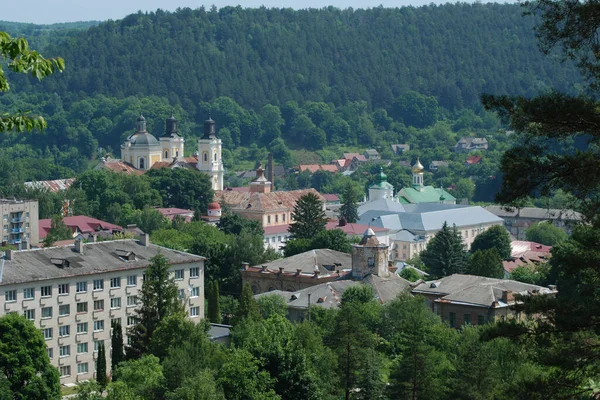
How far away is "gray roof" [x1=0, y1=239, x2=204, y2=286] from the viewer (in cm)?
4488

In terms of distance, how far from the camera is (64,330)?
45.6 m

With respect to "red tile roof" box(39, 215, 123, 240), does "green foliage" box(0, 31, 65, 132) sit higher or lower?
higher

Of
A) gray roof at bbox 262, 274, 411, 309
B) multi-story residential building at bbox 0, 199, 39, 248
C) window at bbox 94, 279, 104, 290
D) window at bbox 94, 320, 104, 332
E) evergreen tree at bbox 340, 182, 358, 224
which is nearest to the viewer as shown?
window at bbox 94, 320, 104, 332

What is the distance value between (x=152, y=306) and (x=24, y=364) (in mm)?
6522

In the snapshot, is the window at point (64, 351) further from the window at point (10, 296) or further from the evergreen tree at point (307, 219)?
the evergreen tree at point (307, 219)

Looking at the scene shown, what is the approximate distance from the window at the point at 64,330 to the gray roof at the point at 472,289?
1493 cm

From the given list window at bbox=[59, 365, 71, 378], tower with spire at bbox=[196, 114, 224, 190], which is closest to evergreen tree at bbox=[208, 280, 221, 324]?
window at bbox=[59, 365, 71, 378]

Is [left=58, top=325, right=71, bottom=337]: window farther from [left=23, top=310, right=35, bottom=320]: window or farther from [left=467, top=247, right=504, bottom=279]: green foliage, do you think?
[left=467, top=247, right=504, bottom=279]: green foliage

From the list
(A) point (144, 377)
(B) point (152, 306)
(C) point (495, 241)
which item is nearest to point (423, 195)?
(C) point (495, 241)

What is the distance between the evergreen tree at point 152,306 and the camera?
140 feet

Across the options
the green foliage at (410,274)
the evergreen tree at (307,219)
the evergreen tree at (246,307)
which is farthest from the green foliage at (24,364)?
the evergreen tree at (307,219)

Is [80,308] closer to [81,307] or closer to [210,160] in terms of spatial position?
[81,307]

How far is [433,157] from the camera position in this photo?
16625 centimetres

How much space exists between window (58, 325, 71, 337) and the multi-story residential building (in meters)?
31.2
